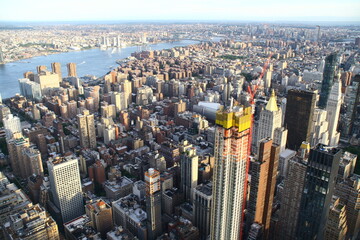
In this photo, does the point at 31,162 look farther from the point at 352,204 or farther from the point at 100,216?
the point at 352,204

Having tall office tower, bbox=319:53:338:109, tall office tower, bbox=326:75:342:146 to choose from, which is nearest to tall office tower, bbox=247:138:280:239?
tall office tower, bbox=326:75:342:146

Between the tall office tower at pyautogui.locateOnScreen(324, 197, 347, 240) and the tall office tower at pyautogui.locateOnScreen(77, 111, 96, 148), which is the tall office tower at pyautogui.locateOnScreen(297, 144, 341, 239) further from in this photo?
the tall office tower at pyautogui.locateOnScreen(77, 111, 96, 148)

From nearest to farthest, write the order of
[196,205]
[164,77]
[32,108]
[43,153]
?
[196,205] < [43,153] < [32,108] < [164,77]

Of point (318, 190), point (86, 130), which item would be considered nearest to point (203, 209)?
point (318, 190)

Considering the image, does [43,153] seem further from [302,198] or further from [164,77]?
[164,77]

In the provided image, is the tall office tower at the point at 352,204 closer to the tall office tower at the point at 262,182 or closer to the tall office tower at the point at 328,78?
the tall office tower at the point at 262,182

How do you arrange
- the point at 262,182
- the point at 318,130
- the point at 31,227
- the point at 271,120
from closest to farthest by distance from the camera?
the point at 31,227 < the point at 262,182 < the point at 271,120 < the point at 318,130

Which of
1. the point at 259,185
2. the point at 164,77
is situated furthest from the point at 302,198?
the point at 164,77
